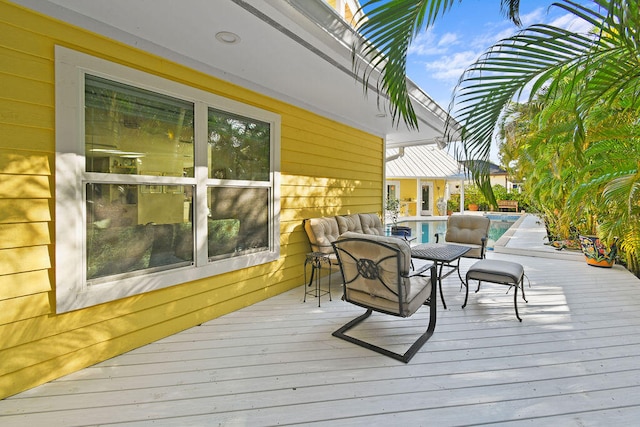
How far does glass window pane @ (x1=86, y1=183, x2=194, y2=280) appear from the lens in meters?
2.57

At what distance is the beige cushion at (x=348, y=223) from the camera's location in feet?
16.4

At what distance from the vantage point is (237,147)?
3.71 meters

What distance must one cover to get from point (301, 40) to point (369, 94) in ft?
5.23

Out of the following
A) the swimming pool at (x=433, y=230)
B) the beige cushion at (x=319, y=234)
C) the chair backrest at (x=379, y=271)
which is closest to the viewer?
the chair backrest at (x=379, y=271)

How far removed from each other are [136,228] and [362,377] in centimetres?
232

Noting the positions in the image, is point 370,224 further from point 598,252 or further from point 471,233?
point 598,252

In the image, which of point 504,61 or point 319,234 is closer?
point 504,61

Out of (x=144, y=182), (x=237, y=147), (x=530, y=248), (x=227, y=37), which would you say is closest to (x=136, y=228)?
(x=144, y=182)

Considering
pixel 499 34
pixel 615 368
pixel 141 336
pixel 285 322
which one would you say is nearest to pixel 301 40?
pixel 499 34

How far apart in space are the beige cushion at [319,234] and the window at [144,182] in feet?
2.99

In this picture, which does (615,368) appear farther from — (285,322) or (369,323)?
(285,322)

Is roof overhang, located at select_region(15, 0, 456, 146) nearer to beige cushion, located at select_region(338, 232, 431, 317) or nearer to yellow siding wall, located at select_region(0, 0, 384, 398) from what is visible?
yellow siding wall, located at select_region(0, 0, 384, 398)

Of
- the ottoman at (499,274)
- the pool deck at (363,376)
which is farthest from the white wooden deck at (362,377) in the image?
the ottoman at (499,274)

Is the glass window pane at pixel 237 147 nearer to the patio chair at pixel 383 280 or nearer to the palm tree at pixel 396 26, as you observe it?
the patio chair at pixel 383 280
